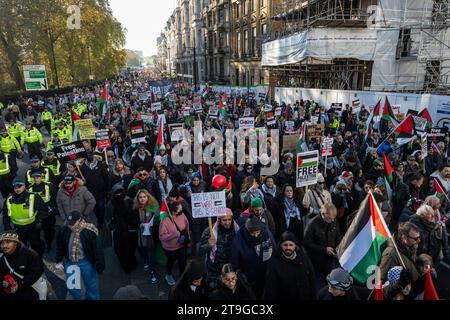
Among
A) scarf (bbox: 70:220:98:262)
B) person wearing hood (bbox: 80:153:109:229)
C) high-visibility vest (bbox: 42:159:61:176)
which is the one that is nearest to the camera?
scarf (bbox: 70:220:98:262)

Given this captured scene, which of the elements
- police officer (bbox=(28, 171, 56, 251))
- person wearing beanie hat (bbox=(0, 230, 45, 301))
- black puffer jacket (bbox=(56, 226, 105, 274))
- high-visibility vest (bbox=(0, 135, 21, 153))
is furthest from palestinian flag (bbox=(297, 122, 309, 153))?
high-visibility vest (bbox=(0, 135, 21, 153))

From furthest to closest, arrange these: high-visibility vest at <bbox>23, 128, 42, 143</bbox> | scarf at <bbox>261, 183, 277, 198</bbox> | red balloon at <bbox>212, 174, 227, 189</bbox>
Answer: high-visibility vest at <bbox>23, 128, 42, 143</bbox>, scarf at <bbox>261, 183, 277, 198</bbox>, red balloon at <bbox>212, 174, 227, 189</bbox>

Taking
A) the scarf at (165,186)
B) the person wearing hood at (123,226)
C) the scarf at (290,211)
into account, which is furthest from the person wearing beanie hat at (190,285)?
the scarf at (165,186)

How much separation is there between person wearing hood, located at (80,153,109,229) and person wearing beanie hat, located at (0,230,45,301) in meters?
3.46

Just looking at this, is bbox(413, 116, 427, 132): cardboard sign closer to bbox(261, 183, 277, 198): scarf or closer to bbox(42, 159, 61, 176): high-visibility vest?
bbox(261, 183, 277, 198): scarf

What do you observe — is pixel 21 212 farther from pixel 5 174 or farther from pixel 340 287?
pixel 340 287

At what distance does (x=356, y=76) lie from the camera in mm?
24641

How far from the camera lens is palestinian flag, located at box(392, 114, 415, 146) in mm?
8547

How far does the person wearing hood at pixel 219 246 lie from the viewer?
169 inches

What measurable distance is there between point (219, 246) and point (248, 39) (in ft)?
139

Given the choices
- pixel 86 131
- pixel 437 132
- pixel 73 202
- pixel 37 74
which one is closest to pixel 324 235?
pixel 73 202

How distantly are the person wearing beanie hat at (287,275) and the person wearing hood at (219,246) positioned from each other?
0.82 meters

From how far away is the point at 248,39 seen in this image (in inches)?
1711
